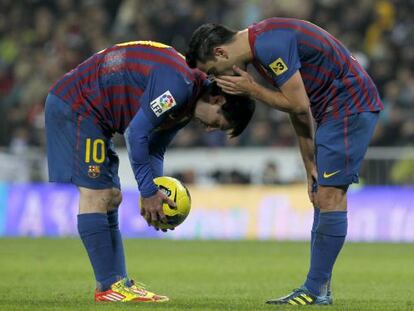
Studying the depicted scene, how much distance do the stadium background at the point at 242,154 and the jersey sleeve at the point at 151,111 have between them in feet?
32.8

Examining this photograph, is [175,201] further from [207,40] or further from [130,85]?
[207,40]

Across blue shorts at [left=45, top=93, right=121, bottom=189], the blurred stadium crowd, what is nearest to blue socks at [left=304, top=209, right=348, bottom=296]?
blue shorts at [left=45, top=93, right=121, bottom=189]

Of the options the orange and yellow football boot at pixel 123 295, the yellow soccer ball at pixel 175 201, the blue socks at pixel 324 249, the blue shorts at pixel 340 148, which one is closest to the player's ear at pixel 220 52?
the blue shorts at pixel 340 148

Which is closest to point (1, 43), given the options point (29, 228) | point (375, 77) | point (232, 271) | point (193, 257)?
point (29, 228)

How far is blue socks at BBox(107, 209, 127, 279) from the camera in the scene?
7.95 metres

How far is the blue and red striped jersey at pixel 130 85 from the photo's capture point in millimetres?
7352

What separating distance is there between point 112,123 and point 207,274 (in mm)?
3624

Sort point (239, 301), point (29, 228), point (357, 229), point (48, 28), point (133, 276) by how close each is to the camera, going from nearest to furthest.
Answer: point (239, 301) < point (133, 276) < point (357, 229) < point (29, 228) < point (48, 28)

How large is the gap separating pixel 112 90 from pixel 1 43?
1550 cm

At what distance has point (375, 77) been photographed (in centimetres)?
1875

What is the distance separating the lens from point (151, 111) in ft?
24.0

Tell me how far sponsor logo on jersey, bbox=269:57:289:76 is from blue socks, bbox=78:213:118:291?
1671mm

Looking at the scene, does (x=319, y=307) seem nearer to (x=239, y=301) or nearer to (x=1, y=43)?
(x=239, y=301)

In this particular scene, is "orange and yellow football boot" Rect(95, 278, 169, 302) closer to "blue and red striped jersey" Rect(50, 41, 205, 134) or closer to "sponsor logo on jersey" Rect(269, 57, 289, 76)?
"blue and red striped jersey" Rect(50, 41, 205, 134)
